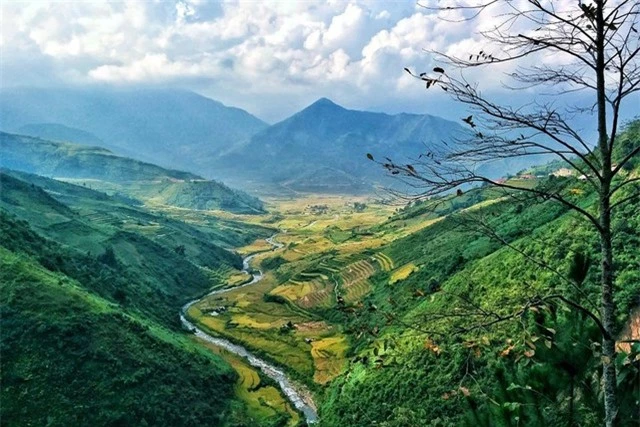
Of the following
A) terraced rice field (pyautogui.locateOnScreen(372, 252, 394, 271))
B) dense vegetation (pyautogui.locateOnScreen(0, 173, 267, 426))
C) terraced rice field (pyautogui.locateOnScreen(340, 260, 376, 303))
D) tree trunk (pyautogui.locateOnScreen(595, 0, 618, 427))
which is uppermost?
tree trunk (pyautogui.locateOnScreen(595, 0, 618, 427))

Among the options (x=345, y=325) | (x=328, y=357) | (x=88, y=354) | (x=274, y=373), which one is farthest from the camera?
(x=274, y=373)

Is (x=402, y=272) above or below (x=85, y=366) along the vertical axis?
above

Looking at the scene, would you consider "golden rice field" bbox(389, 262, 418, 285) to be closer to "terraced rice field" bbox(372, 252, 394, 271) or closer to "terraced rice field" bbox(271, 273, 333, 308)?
"terraced rice field" bbox(372, 252, 394, 271)

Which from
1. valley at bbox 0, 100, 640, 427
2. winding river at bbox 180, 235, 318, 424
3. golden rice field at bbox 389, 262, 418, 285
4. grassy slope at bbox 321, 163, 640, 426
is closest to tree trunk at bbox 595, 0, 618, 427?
valley at bbox 0, 100, 640, 427

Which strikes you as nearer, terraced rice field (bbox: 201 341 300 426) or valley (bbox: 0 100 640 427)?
valley (bbox: 0 100 640 427)

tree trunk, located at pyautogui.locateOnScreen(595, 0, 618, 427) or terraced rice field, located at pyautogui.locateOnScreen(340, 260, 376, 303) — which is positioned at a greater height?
tree trunk, located at pyautogui.locateOnScreen(595, 0, 618, 427)

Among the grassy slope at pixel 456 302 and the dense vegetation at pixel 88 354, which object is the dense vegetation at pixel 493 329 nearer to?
the grassy slope at pixel 456 302

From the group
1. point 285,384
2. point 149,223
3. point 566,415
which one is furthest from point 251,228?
point 566,415

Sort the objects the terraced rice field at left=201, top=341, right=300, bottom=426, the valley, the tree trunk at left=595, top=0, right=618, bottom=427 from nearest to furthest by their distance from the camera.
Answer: the tree trunk at left=595, top=0, right=618, bottom=427, the valley, the terraced rice field at left=201, top=341, right=300, bottom=426

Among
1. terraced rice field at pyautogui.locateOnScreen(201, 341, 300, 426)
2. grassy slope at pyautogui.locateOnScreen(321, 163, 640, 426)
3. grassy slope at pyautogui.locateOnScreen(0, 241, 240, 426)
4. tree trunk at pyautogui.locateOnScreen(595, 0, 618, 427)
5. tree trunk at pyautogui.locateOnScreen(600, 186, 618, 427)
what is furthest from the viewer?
terraced rice field at pyautogui.locateOnScreen(201, 341, 300, 426)

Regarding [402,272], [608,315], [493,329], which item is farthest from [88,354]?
[608,315]

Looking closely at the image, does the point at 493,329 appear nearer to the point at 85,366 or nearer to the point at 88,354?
the point at 85,366

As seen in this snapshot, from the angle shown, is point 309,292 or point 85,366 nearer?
point 85,366
